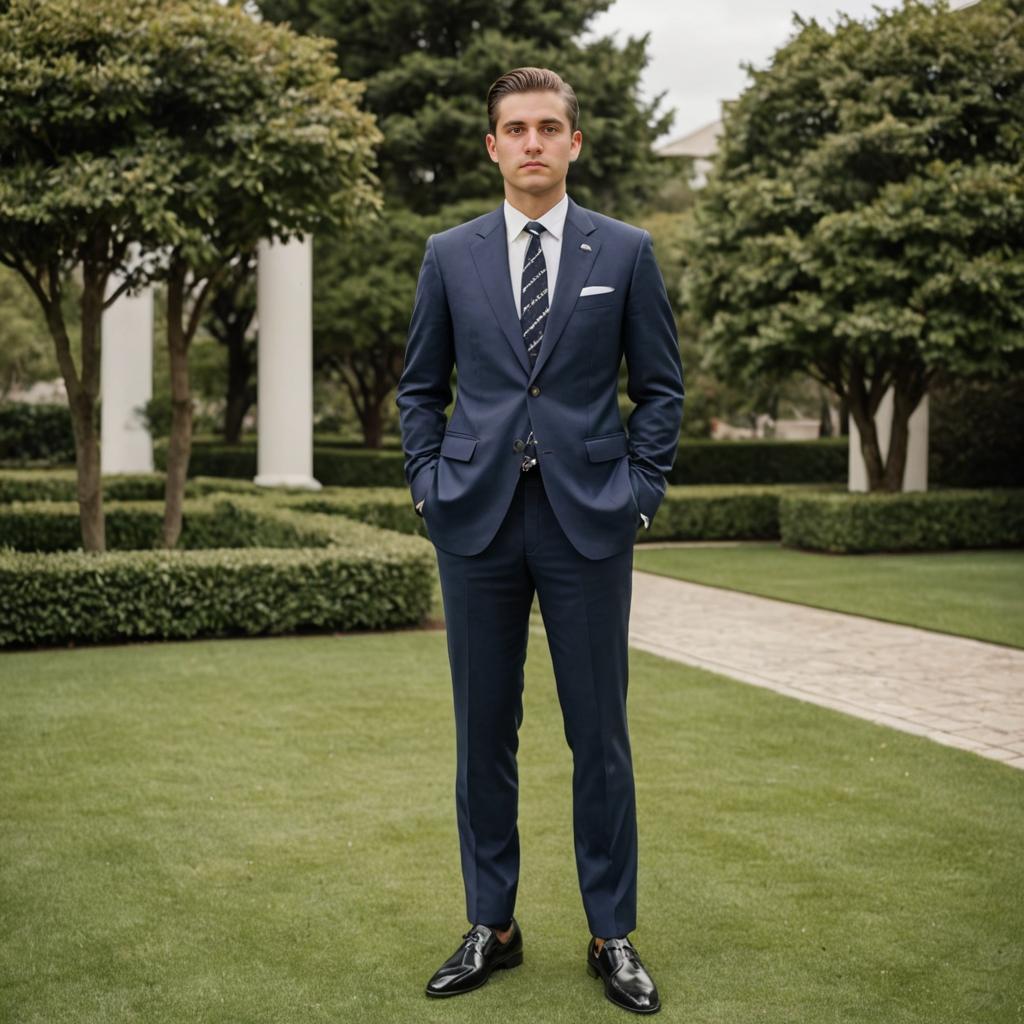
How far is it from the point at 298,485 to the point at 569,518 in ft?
44.3

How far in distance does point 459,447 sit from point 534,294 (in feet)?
1.40

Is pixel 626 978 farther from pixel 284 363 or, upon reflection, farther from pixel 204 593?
pixel 284 363

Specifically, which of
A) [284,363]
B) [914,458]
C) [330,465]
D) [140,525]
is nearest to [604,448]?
[140,525]

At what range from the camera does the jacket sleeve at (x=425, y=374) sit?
3.20 m

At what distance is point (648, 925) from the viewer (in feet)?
12.2

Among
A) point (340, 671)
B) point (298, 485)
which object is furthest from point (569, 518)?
point (298, 485)

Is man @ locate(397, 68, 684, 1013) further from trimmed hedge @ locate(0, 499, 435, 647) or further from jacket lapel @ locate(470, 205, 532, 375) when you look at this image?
trimmed hedge @ locate(0, 499, 435, 647)

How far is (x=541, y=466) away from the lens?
3049 mm

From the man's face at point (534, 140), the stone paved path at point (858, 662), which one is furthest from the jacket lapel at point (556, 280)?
the stone paved path at point (858, 662)

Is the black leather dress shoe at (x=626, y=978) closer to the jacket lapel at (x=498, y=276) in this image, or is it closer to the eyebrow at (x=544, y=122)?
the jacket lapel at (x=498, y=276)

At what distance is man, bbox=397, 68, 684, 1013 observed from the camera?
3.08 m

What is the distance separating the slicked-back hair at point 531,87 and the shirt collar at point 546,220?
192 millimetres

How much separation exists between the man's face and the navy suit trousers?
2.36 feet

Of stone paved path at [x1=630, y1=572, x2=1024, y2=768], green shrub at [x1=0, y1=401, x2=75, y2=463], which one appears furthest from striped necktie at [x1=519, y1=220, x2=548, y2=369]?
green shrub at [x1=0, y1=401, x2=75, y2=463]
